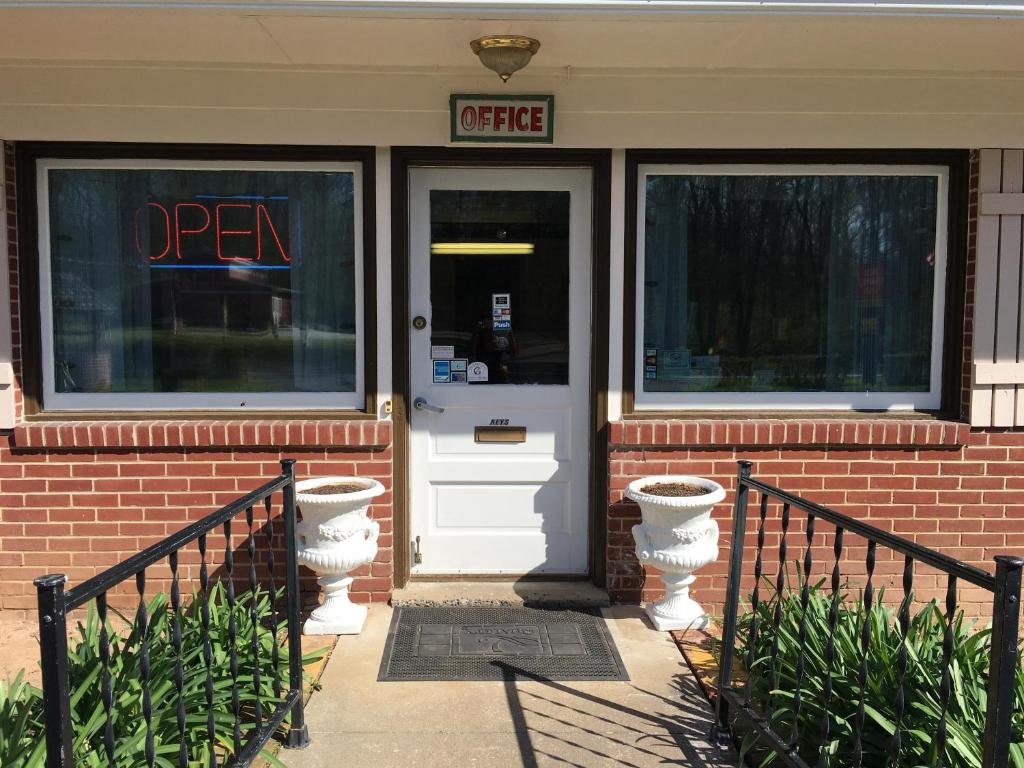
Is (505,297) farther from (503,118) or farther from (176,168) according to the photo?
(176,168)

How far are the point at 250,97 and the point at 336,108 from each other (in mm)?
451

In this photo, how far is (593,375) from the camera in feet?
15.8

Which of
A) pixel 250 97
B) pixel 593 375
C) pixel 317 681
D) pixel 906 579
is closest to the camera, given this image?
pixel 906 579

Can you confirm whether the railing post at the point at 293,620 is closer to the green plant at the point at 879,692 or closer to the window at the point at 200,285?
the window at the point at 200,285

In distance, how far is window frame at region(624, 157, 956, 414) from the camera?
4734 mm

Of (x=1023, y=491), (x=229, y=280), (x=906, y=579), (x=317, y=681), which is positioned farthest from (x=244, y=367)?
(x=1023, y=491)

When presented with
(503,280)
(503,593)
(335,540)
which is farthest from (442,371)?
(503,593)

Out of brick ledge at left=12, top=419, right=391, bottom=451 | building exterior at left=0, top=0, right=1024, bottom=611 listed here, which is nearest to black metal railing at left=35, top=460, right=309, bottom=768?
brick ledge at left=12, top=419, right=391, bottom=451

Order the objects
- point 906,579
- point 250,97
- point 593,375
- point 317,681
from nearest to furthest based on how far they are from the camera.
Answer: point 906,579 → point 317,681 → point 250,97 → point 593,375

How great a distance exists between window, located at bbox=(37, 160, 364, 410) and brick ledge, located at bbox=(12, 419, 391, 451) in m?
0.22

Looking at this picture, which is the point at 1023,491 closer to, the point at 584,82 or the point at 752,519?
the point at 752,519

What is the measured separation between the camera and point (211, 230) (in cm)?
472

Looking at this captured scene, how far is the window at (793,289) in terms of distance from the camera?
190 inches

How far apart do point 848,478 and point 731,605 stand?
5.74 ft
